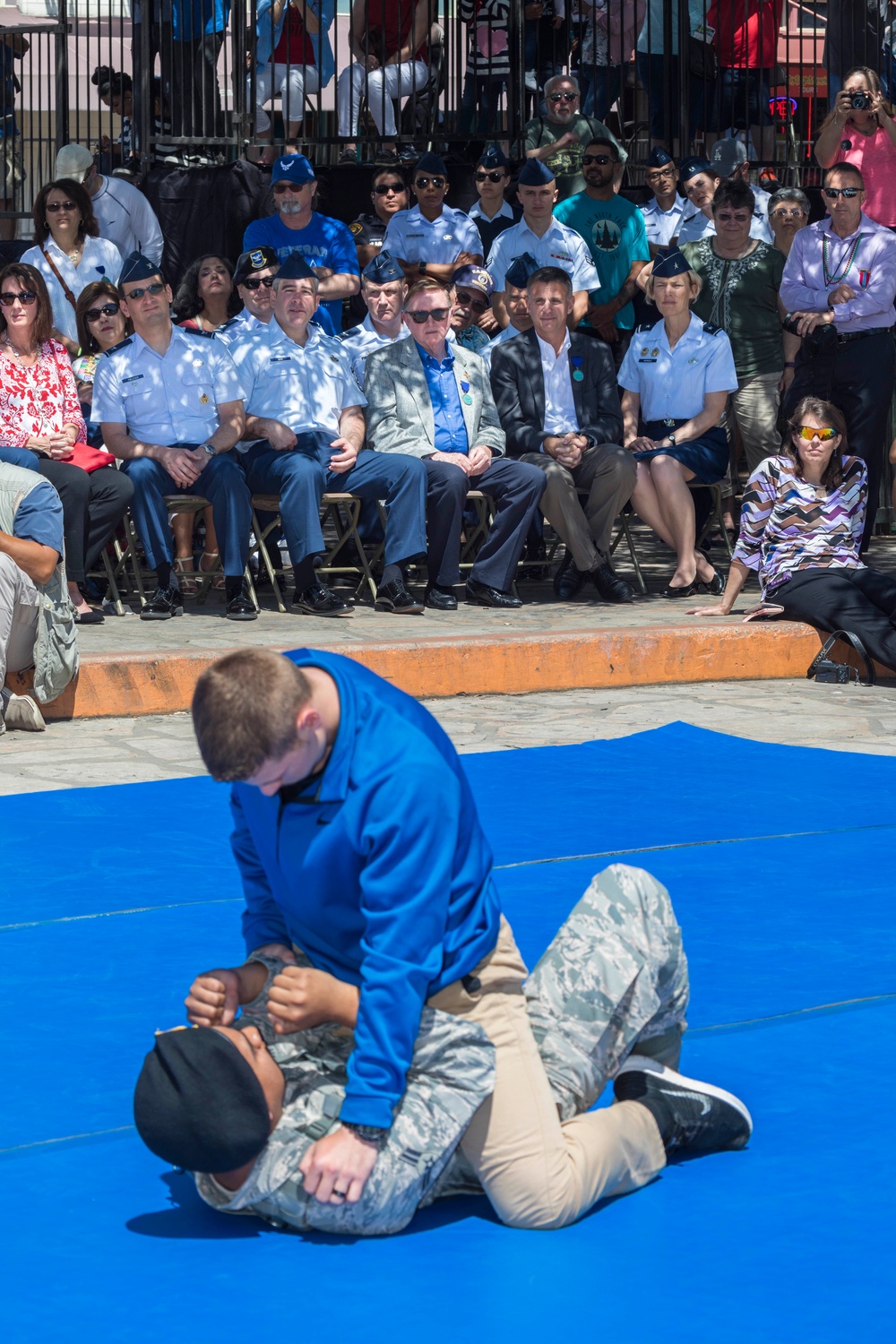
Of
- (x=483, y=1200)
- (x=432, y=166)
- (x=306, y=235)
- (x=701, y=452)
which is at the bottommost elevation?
(x=483, y=1200)

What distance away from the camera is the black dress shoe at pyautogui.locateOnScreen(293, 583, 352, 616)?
30.0 ft

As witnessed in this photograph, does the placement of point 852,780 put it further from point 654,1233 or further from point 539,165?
point 539,165

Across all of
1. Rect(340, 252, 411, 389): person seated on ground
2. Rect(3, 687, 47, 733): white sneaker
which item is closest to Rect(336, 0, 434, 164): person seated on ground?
Rect(340, 252, 411, 389): person seated on ground

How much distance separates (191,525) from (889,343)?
13.1 ft

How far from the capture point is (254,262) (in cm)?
983

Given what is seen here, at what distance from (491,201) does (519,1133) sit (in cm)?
935

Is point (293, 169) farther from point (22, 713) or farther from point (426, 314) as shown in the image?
point (22, 713)

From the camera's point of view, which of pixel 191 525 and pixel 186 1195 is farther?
pixel 191 525

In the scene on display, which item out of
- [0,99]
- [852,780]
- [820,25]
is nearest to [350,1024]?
[852,780]

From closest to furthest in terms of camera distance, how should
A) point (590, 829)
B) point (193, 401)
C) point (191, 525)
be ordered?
point (590, 829)
point (193, 401)
point (191, 525)

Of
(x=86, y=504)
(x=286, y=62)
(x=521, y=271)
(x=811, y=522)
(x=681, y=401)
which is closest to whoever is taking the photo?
(x=86, y=504)

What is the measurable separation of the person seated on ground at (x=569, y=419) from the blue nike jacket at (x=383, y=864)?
21.5 ft

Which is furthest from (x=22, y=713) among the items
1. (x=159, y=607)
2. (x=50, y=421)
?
(x=50, y=421)

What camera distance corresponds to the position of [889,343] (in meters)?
10.2
